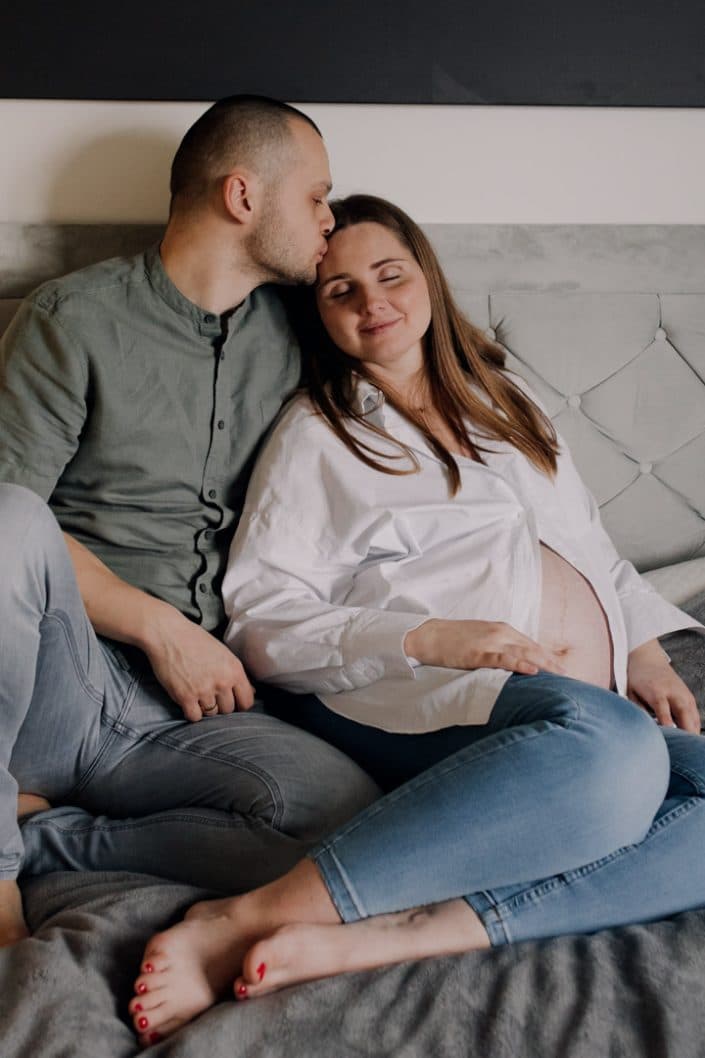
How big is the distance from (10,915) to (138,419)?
71 cm

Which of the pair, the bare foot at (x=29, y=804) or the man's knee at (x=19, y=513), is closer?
the man's knee at (x=19, y=513)

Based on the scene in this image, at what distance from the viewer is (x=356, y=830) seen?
1.25m

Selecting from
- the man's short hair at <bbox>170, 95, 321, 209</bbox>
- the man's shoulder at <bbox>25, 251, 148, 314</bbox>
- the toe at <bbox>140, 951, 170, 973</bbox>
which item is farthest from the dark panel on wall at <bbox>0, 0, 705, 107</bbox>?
the toe at <bbox>140, 951, 170, 973</bbox>

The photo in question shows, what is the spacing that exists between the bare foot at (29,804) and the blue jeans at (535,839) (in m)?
0.44

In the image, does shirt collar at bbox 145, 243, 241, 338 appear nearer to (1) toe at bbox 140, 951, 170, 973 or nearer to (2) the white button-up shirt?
(2) the white button-up shirt

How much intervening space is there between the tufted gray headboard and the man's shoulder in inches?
11.9

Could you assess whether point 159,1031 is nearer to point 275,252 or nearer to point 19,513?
point 19,513

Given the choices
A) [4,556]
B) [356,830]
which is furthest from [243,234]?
[356,830]

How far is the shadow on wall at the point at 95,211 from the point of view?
1.95 m

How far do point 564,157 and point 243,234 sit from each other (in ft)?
2.37

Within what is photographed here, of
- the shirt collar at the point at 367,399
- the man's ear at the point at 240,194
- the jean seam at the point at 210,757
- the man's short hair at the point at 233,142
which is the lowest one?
the jean seam at the point at 210,757

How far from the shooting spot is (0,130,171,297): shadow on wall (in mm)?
1947

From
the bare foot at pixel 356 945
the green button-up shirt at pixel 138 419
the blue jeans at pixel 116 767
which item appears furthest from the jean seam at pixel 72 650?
the bare foot at pixel 356 945

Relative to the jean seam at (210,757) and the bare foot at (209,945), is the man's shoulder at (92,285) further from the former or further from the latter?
the bare foot at (209,945)
